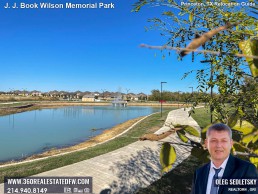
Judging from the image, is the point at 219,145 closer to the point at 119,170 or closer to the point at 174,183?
the point at 174,183

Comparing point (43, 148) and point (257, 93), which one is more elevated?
point (257, 93)

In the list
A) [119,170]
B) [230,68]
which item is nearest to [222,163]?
[230,68]

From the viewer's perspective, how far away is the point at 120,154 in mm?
11898

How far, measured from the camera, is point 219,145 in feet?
4.02

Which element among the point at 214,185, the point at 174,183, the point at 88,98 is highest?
the point at 88,98

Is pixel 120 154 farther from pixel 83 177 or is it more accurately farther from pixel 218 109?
pixel 218 109

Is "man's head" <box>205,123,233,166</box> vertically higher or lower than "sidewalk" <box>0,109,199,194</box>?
higher

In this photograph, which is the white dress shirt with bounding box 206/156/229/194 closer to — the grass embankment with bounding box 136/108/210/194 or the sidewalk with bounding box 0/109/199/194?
the sidewalk with bounding box 0/109/199/194

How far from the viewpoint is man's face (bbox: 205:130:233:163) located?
1214mm

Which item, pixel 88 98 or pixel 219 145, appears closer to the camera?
pixel 219 145

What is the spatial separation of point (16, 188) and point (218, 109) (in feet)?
21.8

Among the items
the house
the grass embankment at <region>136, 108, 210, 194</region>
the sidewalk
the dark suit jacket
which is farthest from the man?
the house

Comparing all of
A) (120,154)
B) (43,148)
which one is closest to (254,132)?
(120,154)

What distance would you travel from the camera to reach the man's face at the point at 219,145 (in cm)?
121
